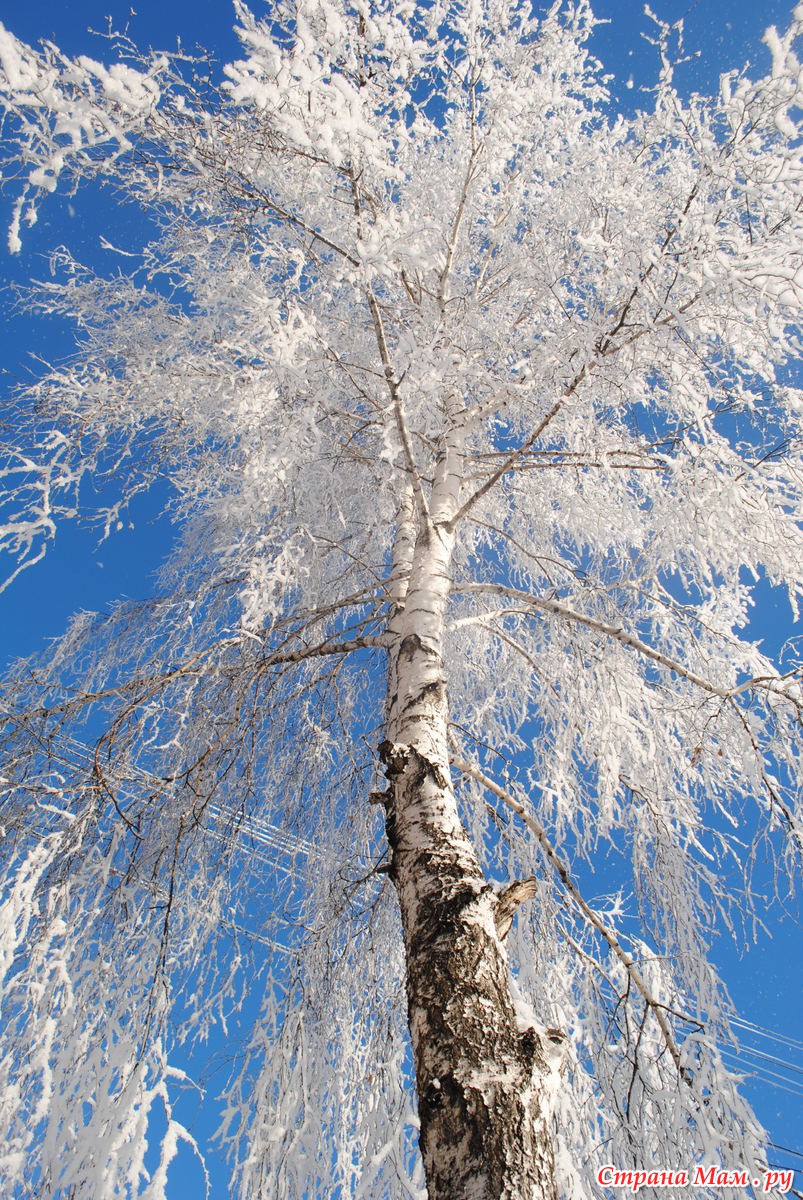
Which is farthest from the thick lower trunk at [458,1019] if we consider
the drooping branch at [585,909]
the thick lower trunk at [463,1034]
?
the drooping branch at [585,909]

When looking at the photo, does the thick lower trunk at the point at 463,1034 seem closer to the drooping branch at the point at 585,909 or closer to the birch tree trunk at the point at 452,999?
the birch tree trunk at the point at 452,999

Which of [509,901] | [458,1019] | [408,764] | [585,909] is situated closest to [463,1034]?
[458,1019]

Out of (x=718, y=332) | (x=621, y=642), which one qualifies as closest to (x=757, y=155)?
(x=718, y=332)

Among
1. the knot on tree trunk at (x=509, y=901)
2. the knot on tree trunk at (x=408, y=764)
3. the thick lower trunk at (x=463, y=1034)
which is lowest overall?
the thick lower trunk at (x=463, y=1034)

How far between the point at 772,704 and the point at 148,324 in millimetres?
3577

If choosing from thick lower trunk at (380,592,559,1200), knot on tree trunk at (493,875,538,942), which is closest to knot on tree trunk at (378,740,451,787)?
thick lower trunk at (380,592,559,1200)

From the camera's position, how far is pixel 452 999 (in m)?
1.70

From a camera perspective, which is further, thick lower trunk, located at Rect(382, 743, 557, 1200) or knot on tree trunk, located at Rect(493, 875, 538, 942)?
knot on tree trunk, located at Rect(493, 875, 538, 942)

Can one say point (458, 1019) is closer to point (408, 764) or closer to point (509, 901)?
point (509, 901)

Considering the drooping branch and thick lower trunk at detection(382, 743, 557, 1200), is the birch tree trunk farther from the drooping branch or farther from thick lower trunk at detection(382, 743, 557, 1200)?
the drooping branch

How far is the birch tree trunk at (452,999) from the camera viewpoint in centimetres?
145

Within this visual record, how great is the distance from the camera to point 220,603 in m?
3.49

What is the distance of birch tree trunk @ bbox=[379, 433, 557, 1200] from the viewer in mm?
1446

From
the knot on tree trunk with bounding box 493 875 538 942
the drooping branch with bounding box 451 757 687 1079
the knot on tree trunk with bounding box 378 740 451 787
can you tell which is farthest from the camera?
the drooping branch with bounding box 451 757 687 1079
